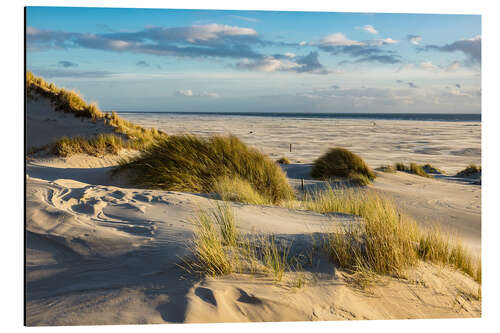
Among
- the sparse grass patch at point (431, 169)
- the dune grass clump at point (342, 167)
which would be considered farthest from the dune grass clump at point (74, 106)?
the sparse grass patch at point (431, 169)

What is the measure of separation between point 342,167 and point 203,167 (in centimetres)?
433

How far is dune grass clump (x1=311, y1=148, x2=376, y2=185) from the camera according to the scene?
8.08 m

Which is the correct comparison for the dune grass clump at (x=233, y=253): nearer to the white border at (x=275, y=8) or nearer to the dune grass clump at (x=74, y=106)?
the white border at (x=275, y=8)

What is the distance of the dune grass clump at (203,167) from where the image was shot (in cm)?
491

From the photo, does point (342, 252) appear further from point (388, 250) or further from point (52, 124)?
point (52, 124)

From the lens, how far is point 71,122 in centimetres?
1173

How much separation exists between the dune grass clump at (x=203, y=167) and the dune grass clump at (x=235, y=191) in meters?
0.10

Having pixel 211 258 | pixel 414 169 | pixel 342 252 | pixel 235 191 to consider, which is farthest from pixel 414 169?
pixel 211 258

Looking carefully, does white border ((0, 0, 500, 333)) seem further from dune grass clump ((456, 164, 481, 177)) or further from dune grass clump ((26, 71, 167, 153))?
dune grass clump ((26, 71, 167, 153))

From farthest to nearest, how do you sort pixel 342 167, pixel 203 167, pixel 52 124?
pixel 52 124, pixel 342 167, pixel 203 167

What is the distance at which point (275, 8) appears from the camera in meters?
3.50

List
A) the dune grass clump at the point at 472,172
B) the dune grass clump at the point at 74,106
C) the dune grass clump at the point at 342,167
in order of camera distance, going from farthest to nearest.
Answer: the dune grass clump at the point at 74,106, the dune grass clump at the point at 472,172, the dune grass clump at the point at 342,167
